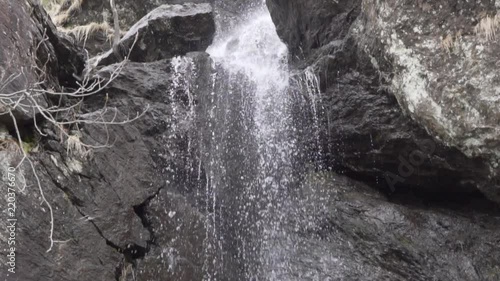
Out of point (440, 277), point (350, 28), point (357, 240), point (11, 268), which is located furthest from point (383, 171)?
point (11, 268)

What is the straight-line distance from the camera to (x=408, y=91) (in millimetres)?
5340

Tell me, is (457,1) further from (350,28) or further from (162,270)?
(162,270)

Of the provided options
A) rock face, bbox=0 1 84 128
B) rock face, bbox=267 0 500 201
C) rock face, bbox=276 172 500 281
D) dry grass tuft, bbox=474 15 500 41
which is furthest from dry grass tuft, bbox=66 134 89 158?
dry grass tuft, bbox=474 15 500 41

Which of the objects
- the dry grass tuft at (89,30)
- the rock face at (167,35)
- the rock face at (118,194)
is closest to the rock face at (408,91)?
the rock face at (118,194)

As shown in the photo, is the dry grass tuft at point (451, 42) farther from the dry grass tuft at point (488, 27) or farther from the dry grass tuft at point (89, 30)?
the dry grass tuft at point (89, 30)

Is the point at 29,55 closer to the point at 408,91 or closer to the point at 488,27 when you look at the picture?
the point at 408,91

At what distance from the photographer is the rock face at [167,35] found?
8.84 meters

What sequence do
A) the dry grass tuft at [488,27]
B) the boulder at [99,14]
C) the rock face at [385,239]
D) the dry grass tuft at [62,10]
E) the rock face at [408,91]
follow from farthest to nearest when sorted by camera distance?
1. the dry grass tuft at [62,10]
2. the boulder at [99,14]
3. the rock face at [385,239]
4. the rock face at [408,91]
5. the dry grass tuft at [488,27]

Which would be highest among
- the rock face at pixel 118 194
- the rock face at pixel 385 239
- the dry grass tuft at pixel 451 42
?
the dry grass tuft at pixel 451 42

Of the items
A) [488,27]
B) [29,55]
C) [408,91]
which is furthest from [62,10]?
[488,27]

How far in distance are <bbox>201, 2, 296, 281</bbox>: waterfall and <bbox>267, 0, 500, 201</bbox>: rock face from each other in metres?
0.69

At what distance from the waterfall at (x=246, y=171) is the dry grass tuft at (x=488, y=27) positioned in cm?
313

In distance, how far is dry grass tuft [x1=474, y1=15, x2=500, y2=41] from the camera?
472 centimetres

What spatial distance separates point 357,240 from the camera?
236 inches
